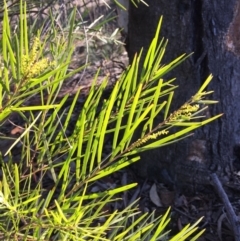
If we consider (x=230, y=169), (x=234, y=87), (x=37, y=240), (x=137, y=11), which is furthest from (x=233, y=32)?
(x=37, y=240)

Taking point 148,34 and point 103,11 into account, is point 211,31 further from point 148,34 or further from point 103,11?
point 103,11

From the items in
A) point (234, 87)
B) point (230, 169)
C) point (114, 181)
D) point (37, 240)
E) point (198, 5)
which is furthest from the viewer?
point (114, 181)

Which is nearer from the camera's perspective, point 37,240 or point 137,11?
point 37,240

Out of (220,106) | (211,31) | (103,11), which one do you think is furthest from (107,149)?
(103,11)

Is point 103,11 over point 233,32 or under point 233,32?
under

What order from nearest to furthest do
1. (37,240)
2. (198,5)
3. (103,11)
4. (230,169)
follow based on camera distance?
1. (37,240)
2. (198,5)
3. (230,169)
4. (103,11)

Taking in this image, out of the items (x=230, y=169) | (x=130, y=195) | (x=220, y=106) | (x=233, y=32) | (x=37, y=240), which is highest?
(x=233, y=32)
